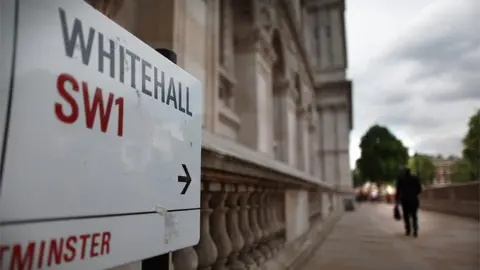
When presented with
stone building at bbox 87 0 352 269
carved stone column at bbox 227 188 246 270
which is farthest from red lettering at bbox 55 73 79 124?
carved stone column at bbox 227 188 246 270

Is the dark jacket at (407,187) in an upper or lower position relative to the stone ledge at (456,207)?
upper

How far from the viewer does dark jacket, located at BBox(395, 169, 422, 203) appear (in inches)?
314

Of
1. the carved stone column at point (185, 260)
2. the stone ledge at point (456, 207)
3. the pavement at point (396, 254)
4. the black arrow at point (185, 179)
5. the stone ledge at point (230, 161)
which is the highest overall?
the stone ledge at point (230, 161)

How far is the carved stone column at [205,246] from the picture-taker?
6.85 feet

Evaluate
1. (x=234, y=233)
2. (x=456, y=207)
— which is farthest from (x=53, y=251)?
(x=456, y=207)

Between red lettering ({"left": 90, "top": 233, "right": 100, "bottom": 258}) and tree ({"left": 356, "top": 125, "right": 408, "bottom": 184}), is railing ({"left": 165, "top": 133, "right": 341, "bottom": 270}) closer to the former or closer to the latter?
red lettering ({"left": 90, "top": 233, "right": 100, "bottom": 258})

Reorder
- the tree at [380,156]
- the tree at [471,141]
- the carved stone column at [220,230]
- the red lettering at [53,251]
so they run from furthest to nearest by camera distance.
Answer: the tree at [380,156] → the tree at [471,141] → the carved stone column at [220,230] → the red lettering at [53,251]

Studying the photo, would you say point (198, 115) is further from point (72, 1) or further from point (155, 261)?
point (72, 1)

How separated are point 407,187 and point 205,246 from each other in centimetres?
695

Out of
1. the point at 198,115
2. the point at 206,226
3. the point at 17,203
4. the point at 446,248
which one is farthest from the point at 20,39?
the point at 446,248

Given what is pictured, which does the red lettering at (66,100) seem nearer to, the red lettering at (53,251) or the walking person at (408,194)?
the red lettering at (53,251)

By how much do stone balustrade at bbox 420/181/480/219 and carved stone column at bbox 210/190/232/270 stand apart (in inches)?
479

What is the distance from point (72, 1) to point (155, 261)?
81 cm

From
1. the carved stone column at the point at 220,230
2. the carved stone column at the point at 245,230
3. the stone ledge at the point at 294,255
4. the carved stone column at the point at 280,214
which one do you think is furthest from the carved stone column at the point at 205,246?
the carved stone column at the point at 280,214
